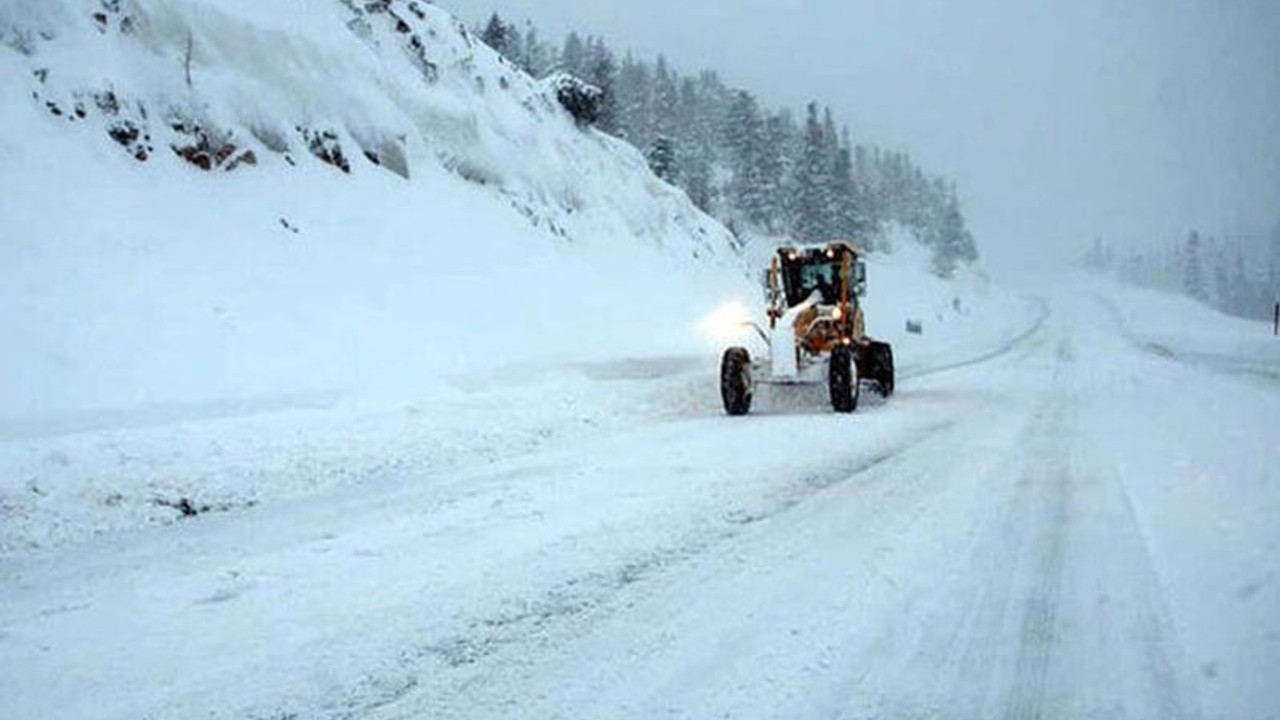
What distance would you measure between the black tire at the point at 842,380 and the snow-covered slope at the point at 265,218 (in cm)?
674

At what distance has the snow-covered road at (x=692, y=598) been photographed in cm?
370

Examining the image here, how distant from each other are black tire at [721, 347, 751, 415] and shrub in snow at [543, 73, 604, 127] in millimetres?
28132

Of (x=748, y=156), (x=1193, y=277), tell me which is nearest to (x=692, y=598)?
(x=748, y=156)

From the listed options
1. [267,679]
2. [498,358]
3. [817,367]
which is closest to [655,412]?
[817,367]

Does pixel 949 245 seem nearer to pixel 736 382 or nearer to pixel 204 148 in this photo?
pixel 736 382

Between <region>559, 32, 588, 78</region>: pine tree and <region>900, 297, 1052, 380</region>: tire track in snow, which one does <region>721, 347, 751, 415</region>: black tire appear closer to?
<region>900, 297, 1052, 380</region>: tire track in snow

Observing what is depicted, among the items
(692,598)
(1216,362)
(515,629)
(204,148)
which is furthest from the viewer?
(1216,362)

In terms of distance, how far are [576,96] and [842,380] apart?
29511 millimetres

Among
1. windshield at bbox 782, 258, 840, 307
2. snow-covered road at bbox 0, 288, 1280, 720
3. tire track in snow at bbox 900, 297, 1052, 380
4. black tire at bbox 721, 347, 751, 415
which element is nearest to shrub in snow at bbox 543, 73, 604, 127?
tire track in snow at bbox 900, 297, 1052, 380

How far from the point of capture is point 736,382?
1419 cm

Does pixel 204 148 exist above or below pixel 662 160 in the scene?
below

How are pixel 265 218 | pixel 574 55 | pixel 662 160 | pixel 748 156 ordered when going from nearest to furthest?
pixel 265 218, pixel 662 160, pixel 748 156, pixel 574 55

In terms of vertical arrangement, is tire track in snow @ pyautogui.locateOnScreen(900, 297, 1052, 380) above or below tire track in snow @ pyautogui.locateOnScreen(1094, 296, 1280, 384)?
above

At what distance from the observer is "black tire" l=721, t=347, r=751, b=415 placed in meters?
14.2
